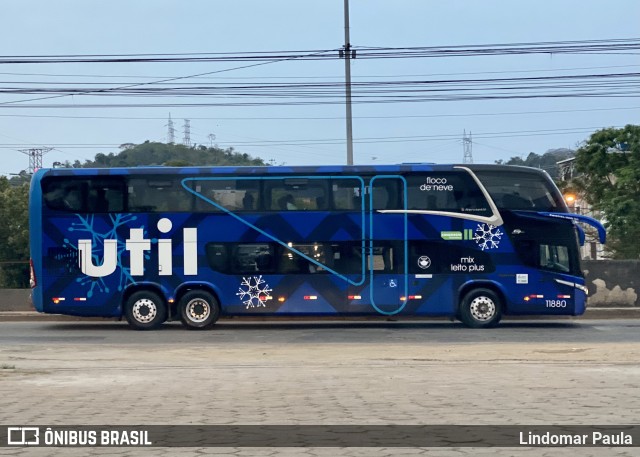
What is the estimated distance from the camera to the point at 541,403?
10.1 m

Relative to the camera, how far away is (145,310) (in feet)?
75.6

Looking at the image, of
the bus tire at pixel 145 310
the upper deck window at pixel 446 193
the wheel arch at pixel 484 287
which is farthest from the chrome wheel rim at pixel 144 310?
the wheel arch at pixel 484 287

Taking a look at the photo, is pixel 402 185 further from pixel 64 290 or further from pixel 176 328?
pixel 64 290

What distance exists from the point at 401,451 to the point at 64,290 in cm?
1648

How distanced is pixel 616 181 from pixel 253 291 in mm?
22655

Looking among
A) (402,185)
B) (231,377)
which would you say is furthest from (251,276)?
(231,377)

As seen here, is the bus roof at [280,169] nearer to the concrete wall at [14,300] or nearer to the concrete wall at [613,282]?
the concrete wall at [613,282]

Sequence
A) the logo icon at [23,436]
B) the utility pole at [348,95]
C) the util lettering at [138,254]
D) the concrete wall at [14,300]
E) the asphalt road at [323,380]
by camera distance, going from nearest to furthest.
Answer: the logo icon at [23,436]
the asphalt road at [323,380]
the util lettering at [138,254]
the concrete wall at [14,300]
the utility pole at [348,95]

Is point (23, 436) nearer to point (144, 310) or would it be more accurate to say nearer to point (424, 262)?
point (144, 310)

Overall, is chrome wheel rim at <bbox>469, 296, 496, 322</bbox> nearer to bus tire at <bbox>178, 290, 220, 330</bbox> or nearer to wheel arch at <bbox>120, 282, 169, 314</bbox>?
bus tire at <bbox>178, 290, 220, 330</bbox>

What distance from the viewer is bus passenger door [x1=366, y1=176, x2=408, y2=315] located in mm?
22688

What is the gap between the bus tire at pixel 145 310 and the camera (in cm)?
2297

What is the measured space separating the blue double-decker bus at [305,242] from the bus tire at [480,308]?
34 mm

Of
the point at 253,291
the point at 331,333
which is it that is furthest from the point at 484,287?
the point at 253,291
